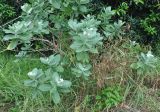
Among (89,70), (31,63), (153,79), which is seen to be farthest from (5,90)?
(153,79)

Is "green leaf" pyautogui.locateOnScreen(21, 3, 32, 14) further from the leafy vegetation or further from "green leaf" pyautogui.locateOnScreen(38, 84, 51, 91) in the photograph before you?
"green leaf" pyautogui.locateOnScreen(38, 84, 51, 91)

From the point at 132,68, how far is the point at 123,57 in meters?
0.14

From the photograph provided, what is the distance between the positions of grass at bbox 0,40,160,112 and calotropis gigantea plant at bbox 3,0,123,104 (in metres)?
0.13

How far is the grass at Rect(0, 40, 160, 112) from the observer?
3639 millimetres

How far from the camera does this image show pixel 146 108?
12.4ft

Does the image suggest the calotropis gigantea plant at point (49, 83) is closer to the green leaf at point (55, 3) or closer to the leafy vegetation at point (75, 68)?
the leafy vegetation at point (75, 68)

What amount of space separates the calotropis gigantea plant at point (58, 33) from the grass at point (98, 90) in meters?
0.13

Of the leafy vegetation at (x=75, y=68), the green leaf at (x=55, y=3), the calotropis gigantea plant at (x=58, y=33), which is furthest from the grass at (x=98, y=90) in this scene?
the green leaf at (x=55, y=3)

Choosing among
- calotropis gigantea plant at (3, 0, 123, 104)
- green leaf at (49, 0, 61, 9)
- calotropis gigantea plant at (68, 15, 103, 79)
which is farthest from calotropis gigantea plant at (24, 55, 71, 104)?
green leaf at (49, 0, 61, 9)

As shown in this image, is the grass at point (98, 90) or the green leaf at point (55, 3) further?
the green leaf at point (55, 3)

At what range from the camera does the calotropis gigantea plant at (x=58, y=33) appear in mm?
3334

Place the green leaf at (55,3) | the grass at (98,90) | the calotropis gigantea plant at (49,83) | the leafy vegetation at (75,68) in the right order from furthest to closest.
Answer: the green leaf at (55,3) → the grass at (98,90) → the leafy vegetation at (75,68) → the calotropis gigantea plant at (49,83)

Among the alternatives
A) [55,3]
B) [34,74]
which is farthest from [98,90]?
[55,3]

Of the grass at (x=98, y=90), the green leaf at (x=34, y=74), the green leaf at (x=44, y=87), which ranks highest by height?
the green leaf at (x=34, y=74)
